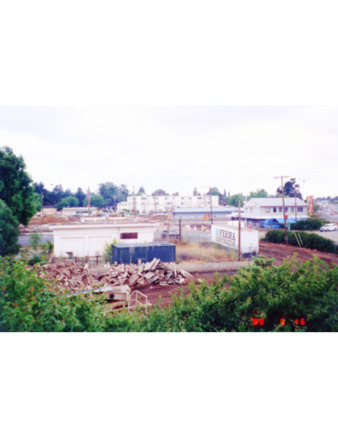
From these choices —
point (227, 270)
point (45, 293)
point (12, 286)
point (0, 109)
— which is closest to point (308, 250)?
point (227, 270)

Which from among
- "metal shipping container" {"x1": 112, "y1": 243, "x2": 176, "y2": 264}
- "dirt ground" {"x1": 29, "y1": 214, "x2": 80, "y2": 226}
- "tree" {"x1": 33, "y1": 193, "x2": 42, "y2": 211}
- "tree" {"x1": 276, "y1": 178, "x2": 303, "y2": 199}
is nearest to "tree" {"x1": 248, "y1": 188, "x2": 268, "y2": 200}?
"tree" {"x1": 276, "y1": 178, "x2": 303, "y2": 199}

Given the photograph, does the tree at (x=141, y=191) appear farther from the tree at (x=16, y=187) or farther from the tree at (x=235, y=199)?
the tree at (x=16, y=187)

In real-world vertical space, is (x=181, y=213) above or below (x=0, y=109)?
below

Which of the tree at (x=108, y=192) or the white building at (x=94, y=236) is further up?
the tree at (x=108, y=192)

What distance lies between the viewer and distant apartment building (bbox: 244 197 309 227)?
163 inches

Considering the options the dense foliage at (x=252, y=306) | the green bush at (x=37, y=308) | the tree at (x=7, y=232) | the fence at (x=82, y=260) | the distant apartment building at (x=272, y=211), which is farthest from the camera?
the distant apartment building at (x=272, y=211)

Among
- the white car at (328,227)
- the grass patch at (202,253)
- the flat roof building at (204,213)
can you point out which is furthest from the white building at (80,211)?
the white car at (328,227)

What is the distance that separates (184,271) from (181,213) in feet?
2.71

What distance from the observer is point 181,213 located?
432cm

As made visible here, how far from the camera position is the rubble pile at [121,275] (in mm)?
3724

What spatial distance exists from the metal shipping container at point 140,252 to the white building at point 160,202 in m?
0.47

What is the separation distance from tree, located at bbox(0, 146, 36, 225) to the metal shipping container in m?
1.21

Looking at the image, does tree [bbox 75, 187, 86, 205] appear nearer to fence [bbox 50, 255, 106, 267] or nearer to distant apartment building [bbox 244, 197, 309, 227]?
fence [bbox 50, 255, 106, 267]

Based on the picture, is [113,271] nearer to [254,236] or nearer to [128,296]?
[128,296]
